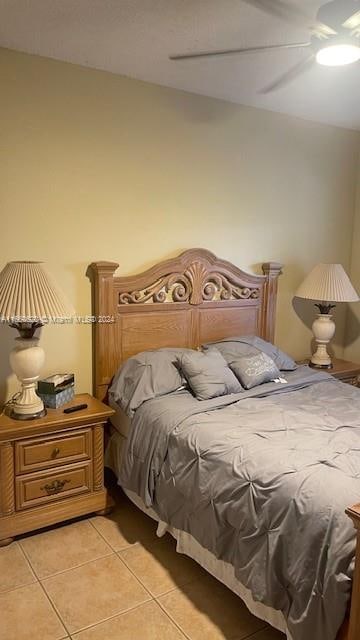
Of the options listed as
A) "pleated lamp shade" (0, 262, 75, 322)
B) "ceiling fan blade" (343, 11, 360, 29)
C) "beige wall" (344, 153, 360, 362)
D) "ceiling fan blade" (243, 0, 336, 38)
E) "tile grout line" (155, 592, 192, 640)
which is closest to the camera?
"ceiling fan blade" (343, 11, 360, 29)

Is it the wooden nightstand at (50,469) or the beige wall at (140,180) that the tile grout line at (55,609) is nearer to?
the wooden nightstand at (50,469)

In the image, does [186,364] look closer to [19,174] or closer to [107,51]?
[19,174]

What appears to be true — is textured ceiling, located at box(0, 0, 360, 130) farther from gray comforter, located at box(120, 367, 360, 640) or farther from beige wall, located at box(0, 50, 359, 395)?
gray comforter, located at box(120, 367, 360, 640)

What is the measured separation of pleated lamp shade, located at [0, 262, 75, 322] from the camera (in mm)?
2244

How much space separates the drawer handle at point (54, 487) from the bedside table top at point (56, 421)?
1.00 feet

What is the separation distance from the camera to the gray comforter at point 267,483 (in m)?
1.52

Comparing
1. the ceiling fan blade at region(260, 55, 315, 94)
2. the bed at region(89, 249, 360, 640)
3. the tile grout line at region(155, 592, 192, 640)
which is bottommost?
the tile grout line at region(155, 592, 192, 640)

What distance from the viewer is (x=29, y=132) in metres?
2.58

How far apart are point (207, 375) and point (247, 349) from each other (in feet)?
1.67

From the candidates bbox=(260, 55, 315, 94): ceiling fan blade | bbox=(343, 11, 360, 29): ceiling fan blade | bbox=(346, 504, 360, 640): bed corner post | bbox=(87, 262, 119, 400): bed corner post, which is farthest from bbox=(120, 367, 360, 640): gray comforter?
bbox=(260, 55, 315, 94): ceiling fan blade

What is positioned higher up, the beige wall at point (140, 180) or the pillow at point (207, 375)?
the beige wall at point (140, 180)

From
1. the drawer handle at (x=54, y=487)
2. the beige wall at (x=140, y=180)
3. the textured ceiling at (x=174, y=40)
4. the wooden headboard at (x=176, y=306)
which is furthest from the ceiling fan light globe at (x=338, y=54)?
the drawer handle at (x=54, y=487)

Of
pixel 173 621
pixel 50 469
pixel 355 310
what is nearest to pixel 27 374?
pixel 50 469

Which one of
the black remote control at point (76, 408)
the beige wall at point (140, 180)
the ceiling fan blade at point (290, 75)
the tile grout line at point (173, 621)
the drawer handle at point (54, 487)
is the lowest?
the tile grout line at point (173, 621)
